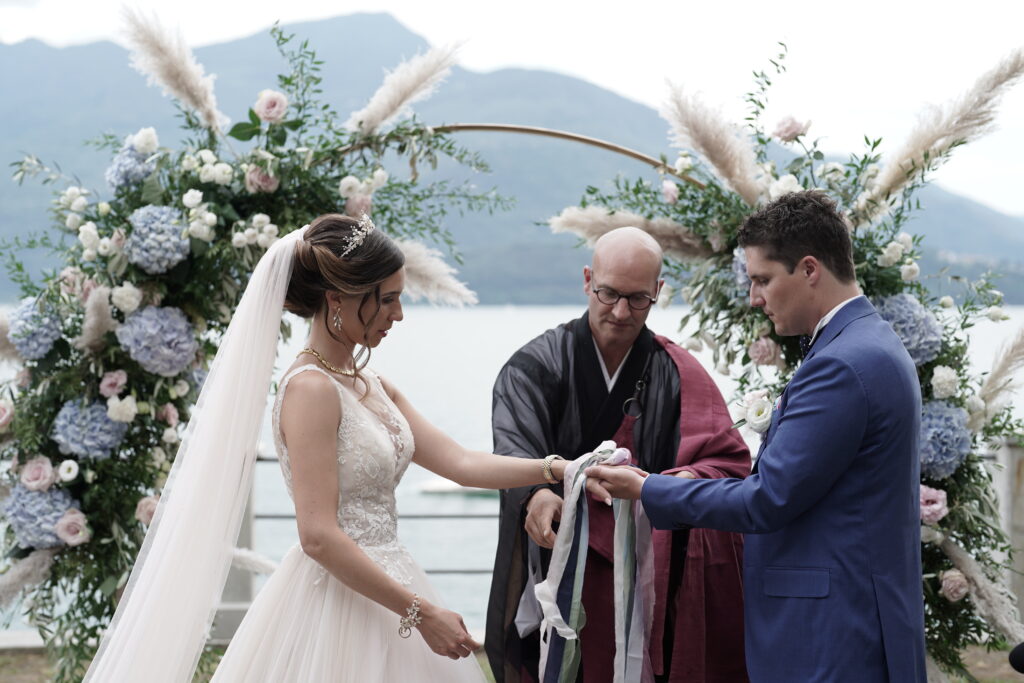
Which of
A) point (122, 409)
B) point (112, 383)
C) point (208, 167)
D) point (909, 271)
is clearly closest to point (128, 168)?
point (208, 167)

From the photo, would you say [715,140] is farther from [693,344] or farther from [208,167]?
[208,167]

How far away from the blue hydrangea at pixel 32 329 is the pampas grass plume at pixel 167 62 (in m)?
1.14

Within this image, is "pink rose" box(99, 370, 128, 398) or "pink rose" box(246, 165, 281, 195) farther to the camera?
"pink rose" box(246, 165, 281, 195)

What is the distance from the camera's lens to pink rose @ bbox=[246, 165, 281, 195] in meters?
4.93

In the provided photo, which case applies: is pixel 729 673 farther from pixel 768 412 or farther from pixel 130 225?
pixel 130 225

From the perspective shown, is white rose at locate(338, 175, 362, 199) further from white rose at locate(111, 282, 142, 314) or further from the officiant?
the officiant

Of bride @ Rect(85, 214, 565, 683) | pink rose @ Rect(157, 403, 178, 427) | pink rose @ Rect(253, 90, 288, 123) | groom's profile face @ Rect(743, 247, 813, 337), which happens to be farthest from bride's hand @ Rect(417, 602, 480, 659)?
pink rose @ Rect(253, 90, 288, 123)

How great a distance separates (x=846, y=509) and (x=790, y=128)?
2640 millimetres

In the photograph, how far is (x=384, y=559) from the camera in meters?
3.09

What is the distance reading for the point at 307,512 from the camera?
9.39 ft

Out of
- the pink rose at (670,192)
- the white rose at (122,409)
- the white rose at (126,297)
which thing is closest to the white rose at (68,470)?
the white rose at (122,409)

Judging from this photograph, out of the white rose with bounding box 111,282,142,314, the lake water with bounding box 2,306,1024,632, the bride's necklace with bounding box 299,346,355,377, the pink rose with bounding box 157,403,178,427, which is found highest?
the bride's necklace with bounding box 299,346,355,377

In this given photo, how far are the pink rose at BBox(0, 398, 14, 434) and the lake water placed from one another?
4.54 feet

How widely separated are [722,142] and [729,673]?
2.37 meters
